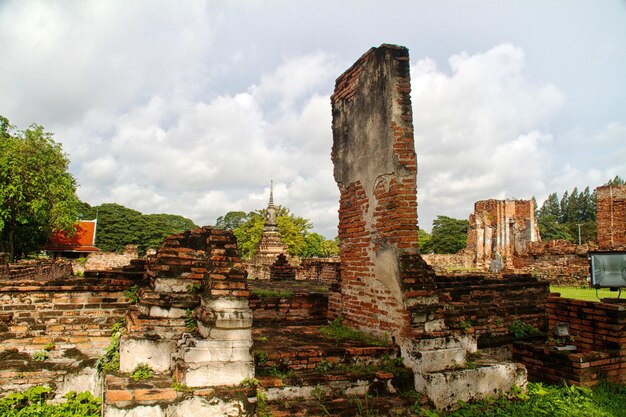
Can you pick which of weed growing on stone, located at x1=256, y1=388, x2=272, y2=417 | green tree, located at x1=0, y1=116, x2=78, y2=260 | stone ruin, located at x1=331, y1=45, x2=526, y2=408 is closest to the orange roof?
green tree, located at x1=0, y1=116, x2=78, y2=260

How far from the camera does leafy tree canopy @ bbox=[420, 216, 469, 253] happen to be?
65188 mm

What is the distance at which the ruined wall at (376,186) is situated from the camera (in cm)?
574

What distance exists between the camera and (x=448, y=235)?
67.0 metres

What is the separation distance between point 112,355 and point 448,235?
65459 millimetres

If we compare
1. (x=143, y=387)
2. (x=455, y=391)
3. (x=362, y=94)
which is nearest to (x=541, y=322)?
(x=455, y=391)

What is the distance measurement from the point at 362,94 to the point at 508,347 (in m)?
4.60

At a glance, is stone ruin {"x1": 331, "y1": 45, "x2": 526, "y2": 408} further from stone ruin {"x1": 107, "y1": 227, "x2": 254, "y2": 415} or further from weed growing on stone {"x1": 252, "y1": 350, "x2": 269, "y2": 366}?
stone ruin {"x1": 107, "y1": 227, "x2": 254, "y2": 415}

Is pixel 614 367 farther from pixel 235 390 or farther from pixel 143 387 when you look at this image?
pixel 143 387

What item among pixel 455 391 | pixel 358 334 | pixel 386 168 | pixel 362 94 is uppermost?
pixel 362 94

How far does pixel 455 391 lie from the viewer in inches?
201

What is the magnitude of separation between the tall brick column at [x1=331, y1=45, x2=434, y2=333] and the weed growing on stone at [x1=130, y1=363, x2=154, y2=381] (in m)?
2.80

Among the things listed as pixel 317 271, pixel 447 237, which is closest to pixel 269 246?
pixel 317 271

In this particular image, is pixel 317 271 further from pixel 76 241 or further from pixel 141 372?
pixel 76 241

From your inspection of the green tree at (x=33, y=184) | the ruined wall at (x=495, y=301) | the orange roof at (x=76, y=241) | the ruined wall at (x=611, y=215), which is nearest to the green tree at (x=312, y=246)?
the orange roof at (x=76, y=241)
